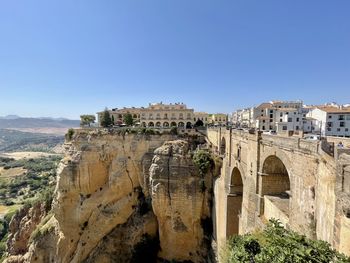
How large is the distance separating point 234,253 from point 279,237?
79.2 inches

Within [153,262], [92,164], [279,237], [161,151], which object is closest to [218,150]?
[161,151]

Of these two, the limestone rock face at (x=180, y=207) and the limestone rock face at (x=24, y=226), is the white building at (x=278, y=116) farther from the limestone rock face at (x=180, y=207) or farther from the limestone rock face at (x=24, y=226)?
the limestone rock face at (x=24, y=226)

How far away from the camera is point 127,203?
3178 cm

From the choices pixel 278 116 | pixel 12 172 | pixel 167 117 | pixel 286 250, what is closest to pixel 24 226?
pixel 167 117

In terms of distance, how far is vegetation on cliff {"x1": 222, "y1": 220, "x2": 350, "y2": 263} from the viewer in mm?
6930

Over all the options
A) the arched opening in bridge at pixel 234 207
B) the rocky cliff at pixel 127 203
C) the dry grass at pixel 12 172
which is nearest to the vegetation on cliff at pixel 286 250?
the arched opening in bridge at pixel 234 207

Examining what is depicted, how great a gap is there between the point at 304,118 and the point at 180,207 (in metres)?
35.7

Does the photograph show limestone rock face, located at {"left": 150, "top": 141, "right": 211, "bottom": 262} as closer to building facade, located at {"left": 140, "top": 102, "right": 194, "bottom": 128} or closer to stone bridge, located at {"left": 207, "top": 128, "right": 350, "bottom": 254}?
stone bridge, located at {"left": 207, "top": 128, "right": 350, "bottom": 254}

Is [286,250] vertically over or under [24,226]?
over

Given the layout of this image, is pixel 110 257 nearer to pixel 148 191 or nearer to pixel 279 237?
pixel 148 191

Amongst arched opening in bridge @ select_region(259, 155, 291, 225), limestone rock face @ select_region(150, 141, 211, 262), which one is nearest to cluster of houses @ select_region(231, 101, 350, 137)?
limestone rock face @ select_region(150, 141, 211, 262)

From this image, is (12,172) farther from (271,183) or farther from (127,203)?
(271,183)

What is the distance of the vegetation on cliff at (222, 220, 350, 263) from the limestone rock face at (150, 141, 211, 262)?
1811 centimetres

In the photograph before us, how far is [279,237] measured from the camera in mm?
8195
